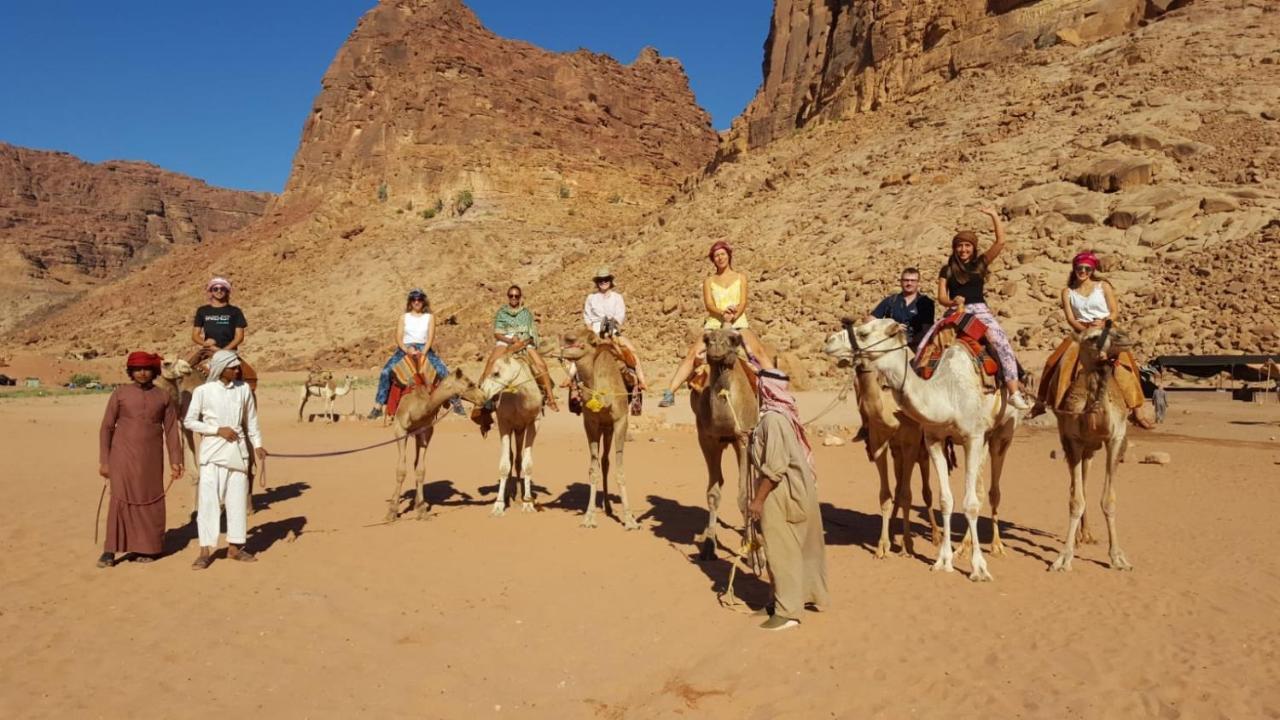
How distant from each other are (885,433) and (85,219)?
528 feet

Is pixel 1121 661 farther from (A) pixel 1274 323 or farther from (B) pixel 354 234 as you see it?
(B) pixel 354 234

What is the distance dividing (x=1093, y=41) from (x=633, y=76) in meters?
66.7

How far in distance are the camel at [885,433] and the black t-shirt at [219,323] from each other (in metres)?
7.64

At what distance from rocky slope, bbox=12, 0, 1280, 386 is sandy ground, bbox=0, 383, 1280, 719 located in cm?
1698

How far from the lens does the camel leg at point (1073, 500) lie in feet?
26.5

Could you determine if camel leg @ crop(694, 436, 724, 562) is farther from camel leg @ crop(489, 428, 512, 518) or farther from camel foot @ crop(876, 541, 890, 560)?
camel leg @ crop(489, 428, 512, 518)

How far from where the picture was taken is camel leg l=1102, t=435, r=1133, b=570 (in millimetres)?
8008

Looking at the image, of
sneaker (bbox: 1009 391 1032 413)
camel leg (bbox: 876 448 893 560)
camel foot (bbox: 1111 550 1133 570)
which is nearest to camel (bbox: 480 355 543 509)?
camel leg (bbox: 876 448 893 560)

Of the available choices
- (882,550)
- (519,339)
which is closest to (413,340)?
(519,339)

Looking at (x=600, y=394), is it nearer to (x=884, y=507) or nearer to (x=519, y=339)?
(x=519, y=339)

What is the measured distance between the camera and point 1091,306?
8695 mm

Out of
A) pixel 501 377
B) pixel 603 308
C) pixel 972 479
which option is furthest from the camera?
pixel 603 308

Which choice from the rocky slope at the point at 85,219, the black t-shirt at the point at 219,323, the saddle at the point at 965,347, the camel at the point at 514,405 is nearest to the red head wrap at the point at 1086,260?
the saddle at the point at 965,347

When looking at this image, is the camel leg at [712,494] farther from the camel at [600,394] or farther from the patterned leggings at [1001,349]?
the patterned leggings at [1001,349]
